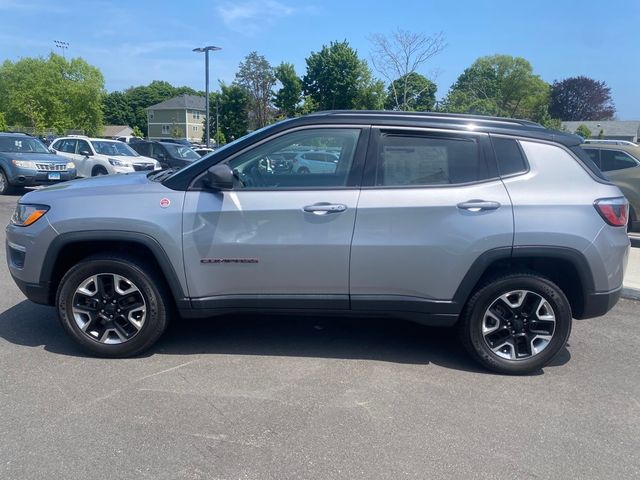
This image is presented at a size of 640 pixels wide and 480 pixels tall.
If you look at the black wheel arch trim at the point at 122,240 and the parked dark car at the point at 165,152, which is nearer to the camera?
the black wheel arch trim at the point at 122,240

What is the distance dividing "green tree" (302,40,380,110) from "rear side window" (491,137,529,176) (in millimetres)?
44292

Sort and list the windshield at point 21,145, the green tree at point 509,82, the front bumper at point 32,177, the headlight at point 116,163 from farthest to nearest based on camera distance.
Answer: the green tree at point 509,82, the headlight at point 116,163, the windshield at point 21,145, the front bumper at point 32,177

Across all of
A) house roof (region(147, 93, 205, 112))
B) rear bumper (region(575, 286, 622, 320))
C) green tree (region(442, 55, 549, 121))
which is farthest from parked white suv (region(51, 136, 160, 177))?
house roof (region(147, 93, 205, 112))

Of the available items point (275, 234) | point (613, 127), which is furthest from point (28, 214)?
point (613, 127)

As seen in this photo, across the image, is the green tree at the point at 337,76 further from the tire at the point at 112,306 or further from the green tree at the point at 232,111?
→ the tire at the point at 112,306

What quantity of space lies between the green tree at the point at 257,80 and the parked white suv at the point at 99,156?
31.0 metres

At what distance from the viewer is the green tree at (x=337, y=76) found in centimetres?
4847

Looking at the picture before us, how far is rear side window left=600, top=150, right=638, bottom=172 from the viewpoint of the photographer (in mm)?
9672

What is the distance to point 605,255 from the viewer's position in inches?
154

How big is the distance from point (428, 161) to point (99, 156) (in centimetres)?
1458

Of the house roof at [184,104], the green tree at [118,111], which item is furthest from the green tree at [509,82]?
the green tree at [118,111]

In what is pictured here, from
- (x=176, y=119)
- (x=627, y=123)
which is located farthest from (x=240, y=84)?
(x=627, y=123)

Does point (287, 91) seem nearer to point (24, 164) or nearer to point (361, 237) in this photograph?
point (24, 164)

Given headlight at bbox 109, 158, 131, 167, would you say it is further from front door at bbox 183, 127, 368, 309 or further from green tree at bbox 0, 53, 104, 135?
green tree at bbox 0, 53, 104, 135
